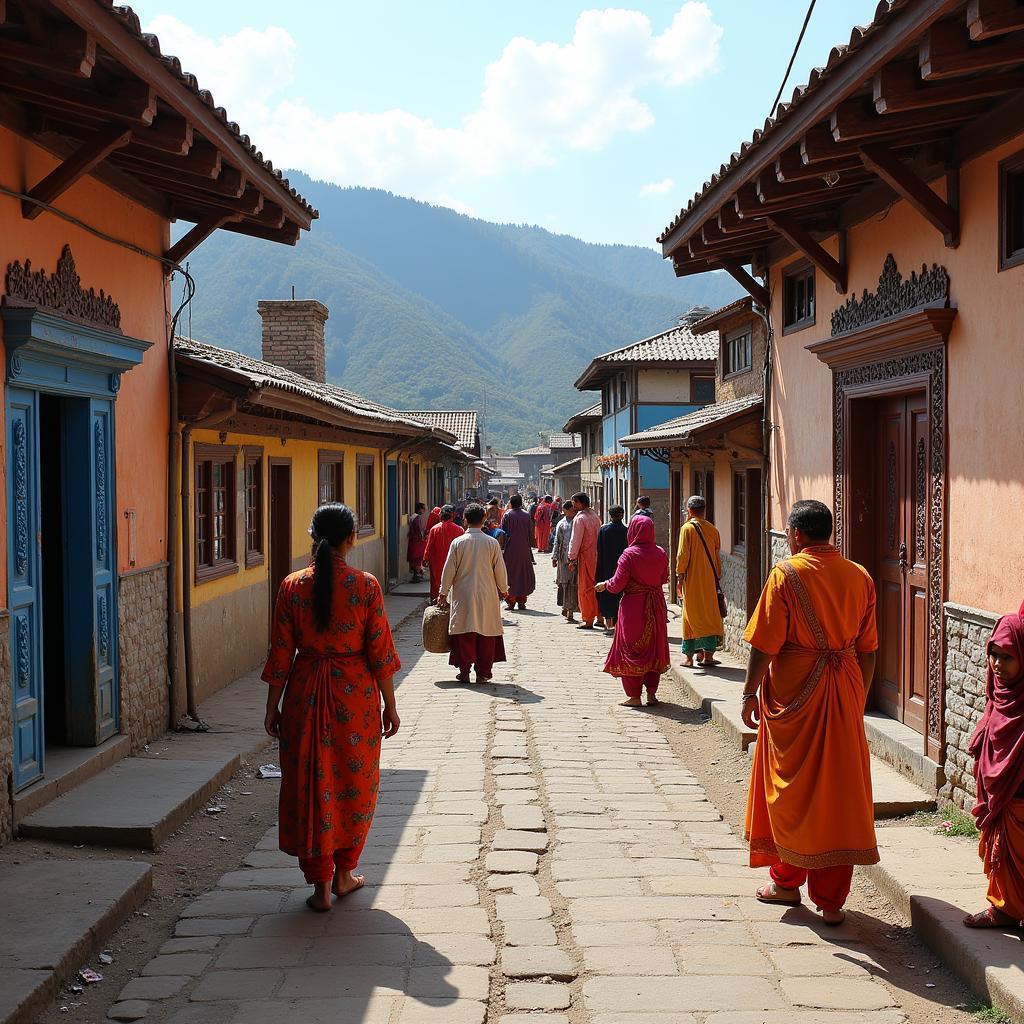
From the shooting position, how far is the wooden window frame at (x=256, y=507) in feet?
36.8

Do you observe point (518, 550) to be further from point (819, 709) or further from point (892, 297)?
point (819, 709)

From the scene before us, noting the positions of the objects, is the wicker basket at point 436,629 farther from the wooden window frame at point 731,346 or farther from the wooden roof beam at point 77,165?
the wooden window frame at point 731,346

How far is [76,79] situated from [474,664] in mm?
7079

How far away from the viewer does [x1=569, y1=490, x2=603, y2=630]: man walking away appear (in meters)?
15.0

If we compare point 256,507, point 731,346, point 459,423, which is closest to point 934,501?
point 256,507

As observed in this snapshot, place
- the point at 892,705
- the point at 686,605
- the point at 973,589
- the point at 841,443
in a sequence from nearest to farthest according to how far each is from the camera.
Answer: the point at 973,589 → the point at 892,705 → the point at 841,443 → the point at 686,605

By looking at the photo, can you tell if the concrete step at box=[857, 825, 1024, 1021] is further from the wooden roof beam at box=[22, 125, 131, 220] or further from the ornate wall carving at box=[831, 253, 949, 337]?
the wooden roof beam at box=[22, 125, 131, 220]

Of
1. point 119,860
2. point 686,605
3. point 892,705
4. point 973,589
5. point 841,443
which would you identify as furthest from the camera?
point 686,605

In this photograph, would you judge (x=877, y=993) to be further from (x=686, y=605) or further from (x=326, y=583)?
(x=686, y=605)

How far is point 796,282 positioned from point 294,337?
482 inches

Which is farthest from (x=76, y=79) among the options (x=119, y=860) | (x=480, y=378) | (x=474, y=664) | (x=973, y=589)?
(x=480, y=378)

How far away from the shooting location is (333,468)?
16.4 metres

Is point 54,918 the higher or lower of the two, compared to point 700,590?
lower

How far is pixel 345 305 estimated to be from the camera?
480 feet
